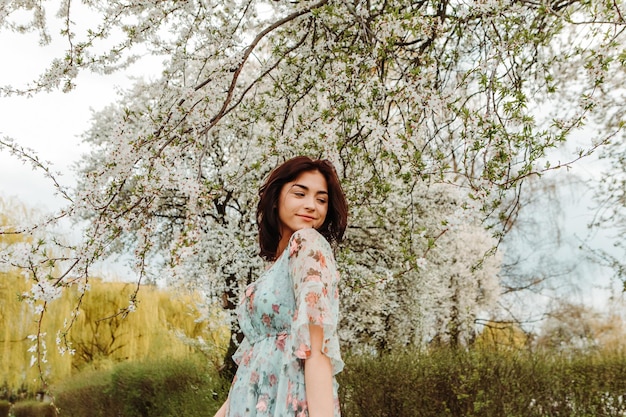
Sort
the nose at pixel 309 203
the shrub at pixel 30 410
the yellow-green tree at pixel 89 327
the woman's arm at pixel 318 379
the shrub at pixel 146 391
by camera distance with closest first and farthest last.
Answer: the woman's arm at pixel 318 379 < the nose at pixel 309 203 < the shrub at pixel 146 391 < the shrub at pixel 30 410 < the yellow-green tree at pixel 89 327

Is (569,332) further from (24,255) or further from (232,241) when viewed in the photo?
(24,255)

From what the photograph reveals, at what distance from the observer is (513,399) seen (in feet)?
15.4

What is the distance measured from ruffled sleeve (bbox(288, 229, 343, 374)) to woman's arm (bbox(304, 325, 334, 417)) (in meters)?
0.02

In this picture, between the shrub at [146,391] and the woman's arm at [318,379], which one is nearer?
the woman's arm at [318,379]

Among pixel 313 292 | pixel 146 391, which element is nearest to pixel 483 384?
pixel 313 292

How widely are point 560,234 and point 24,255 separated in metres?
12.5

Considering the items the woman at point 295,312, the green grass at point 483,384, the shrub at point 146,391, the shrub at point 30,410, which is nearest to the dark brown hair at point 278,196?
the woman at point 295,312

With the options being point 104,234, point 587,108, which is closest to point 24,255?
point 104,234

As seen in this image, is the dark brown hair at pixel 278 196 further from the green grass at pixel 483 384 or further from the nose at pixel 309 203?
the green grass at pixel 483 384

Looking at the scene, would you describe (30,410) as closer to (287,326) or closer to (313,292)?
(287,326)

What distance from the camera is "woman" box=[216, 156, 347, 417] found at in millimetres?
1562

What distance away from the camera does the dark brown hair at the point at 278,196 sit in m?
2.00

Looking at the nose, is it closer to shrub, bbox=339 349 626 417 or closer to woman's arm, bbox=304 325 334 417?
woman's arm, bbox=304 325 334 417

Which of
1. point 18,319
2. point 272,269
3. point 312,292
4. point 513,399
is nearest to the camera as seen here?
point 312,292
